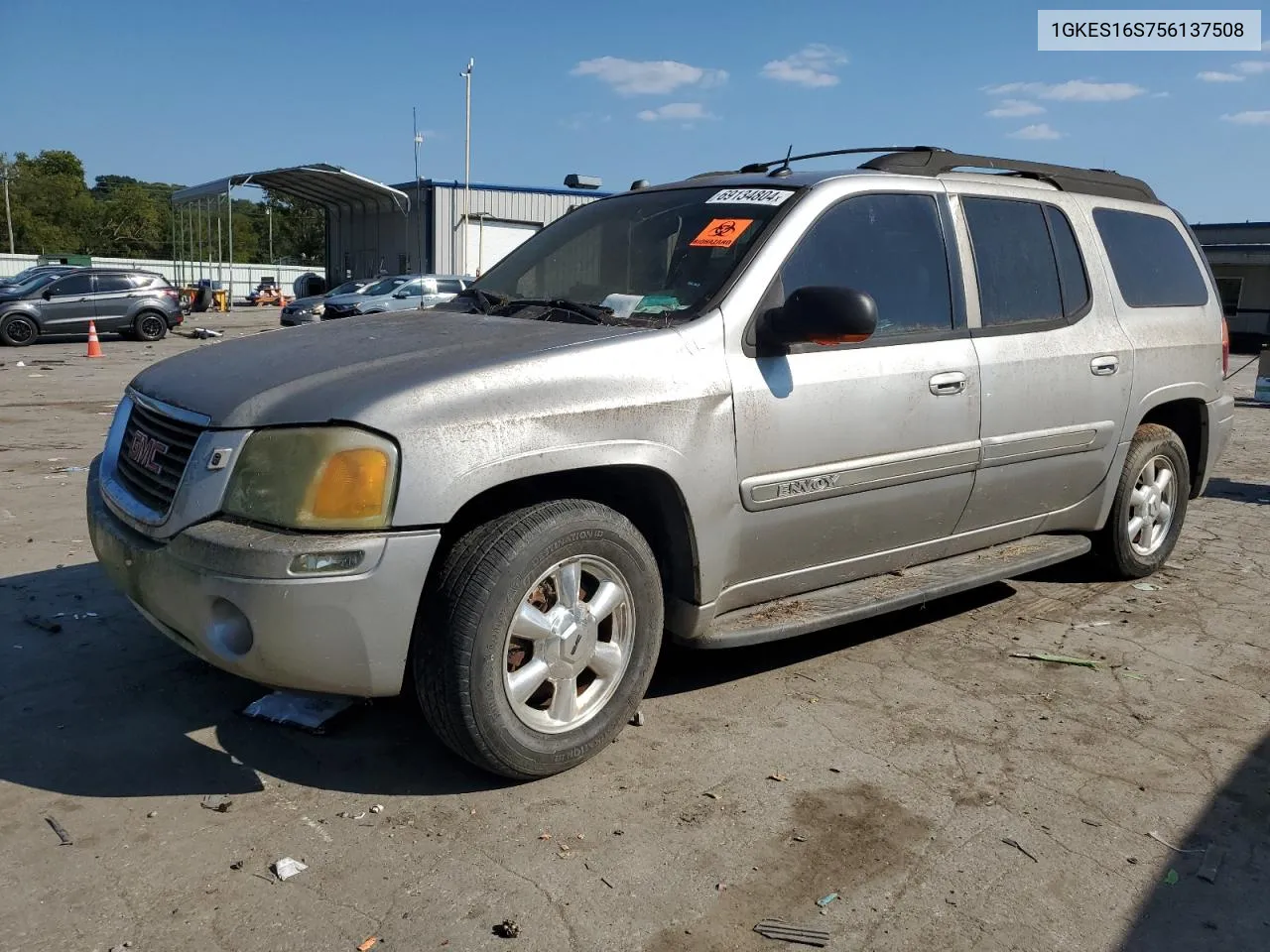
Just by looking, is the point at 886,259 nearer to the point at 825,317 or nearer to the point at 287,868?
the point at 825,317

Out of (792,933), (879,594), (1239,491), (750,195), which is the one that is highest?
(750,195)

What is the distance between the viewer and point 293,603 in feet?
8.87

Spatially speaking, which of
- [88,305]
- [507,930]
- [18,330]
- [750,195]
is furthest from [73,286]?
[507,930]

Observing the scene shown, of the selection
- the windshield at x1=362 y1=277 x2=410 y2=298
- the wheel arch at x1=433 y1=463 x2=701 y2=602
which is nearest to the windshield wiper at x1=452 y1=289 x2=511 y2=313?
the wheel arch at x1=433 y1=463 x2=701 y2=602

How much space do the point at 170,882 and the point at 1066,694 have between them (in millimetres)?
3096

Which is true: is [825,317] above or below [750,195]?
below

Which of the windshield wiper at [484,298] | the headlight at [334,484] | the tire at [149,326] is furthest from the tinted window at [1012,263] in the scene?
the tire at [149,326]

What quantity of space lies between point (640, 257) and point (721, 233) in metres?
0.33

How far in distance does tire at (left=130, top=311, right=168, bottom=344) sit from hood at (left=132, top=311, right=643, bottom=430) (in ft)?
73.1

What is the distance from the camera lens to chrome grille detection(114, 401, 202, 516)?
3006mm

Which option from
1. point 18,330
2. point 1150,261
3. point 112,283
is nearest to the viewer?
point 1150,261

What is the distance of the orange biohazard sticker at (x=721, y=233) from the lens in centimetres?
373

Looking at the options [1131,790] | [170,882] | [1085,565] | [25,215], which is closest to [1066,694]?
[1131,790]

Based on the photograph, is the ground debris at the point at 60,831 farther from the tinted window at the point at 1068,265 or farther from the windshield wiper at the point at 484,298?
the tinted window at the point at 1068,265
